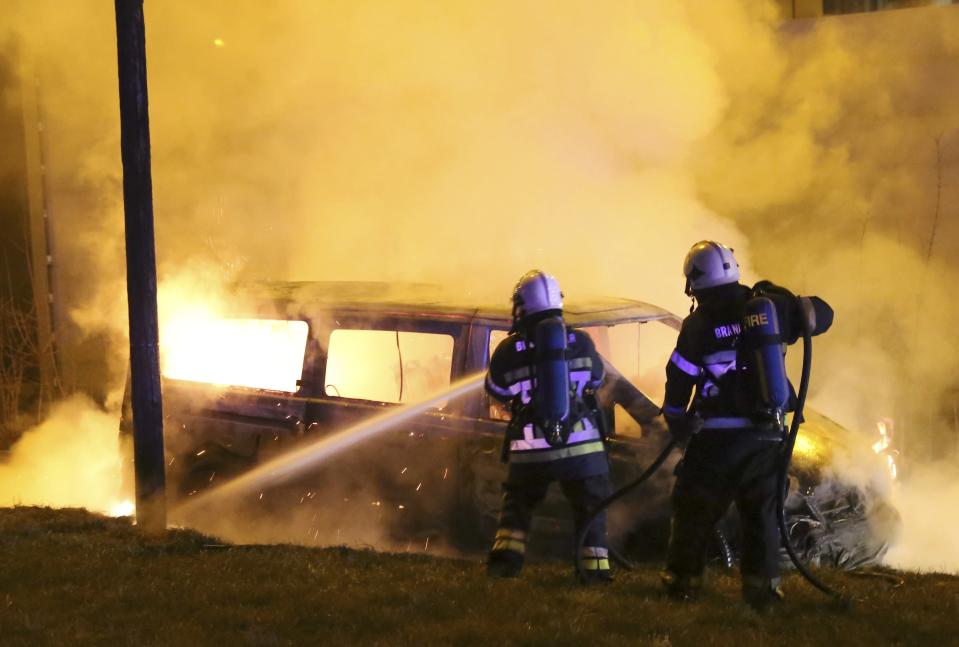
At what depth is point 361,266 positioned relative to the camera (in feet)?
29.3

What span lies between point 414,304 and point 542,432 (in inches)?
60.9

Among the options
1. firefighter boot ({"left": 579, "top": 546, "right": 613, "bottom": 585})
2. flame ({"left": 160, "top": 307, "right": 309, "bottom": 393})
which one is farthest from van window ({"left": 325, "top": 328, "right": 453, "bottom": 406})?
firefighter boot ({"left": 579, "top": 546, "right": 613, "bottom": 585})

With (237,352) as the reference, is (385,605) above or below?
below

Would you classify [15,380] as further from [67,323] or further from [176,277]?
[176,277]

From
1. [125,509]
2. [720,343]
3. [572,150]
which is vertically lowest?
[125,509]

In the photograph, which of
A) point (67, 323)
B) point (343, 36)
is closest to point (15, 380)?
point (67, 323)

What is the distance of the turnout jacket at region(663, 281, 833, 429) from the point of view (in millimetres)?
4109

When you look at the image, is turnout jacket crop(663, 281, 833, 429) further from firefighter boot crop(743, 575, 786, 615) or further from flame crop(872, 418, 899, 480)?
flame crop(872, 418, 899, 480)

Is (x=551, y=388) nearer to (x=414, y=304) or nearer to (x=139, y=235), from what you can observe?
(x=414, y=304)

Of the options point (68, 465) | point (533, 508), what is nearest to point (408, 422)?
point (533, 508)

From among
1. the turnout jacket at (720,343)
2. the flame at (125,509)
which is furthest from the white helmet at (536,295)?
the flame at (125,509)

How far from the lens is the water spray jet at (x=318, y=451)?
5445 mm

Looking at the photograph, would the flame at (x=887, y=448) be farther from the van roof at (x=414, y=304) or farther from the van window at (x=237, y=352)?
the van window at (x=237, y=352)

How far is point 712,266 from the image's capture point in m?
4.21
